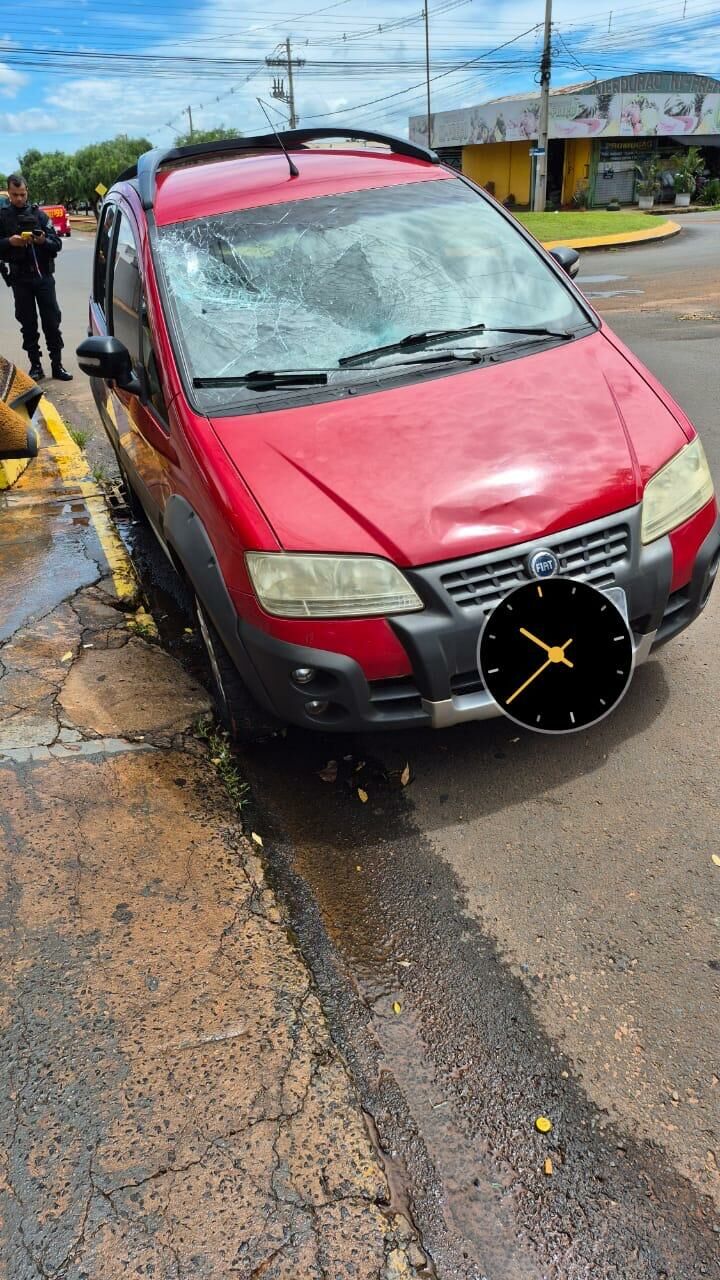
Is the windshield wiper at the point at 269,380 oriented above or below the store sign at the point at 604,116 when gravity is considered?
below

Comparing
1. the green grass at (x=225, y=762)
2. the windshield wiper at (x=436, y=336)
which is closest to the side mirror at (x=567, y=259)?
the windshield wiper at (x=436, y=336)

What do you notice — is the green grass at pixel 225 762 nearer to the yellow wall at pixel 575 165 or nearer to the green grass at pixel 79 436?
the green grass at pixel 79 436

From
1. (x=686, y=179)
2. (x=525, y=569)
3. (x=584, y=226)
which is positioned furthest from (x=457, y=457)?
(x=686, y=179)

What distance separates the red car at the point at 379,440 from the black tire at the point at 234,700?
0.01 m

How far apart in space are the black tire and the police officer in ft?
23.7

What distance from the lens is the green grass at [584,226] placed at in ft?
72.4

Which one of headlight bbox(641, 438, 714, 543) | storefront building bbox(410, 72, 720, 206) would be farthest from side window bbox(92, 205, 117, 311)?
storefront building bbox(410, 72, 720, 206)

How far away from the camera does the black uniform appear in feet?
29.4

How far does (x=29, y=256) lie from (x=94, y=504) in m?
4.36

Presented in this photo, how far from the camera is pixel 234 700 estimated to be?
3135mm

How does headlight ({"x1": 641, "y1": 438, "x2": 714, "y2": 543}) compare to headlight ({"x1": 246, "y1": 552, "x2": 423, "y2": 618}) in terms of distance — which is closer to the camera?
headlight ({"x1": 246, "y1": 552, "x2": 423, "y2": 618})

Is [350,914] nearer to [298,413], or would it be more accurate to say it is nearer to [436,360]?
[298,413]

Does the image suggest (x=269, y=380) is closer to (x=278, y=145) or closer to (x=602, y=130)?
(x=278, y=145)

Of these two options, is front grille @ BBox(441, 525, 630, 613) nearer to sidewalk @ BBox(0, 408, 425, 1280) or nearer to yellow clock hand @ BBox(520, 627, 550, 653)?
yellow clock hand @ BBox(520, 627, 550, 653)
